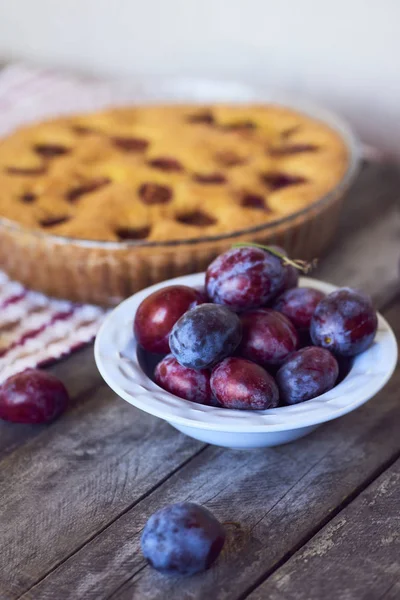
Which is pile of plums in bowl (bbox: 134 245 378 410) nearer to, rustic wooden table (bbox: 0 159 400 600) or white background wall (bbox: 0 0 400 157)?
rustic wooden table (bbox: 0 159 400 600)

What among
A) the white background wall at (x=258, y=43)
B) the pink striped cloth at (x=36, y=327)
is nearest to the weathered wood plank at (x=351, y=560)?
the pink striped cloth at (x=36, y=327)

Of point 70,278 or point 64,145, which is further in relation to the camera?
point 64,145

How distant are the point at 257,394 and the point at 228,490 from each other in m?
0.13

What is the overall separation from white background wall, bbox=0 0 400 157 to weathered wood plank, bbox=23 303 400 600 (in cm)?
94

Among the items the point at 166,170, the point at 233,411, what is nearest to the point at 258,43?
the point at 166,170

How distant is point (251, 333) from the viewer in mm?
792

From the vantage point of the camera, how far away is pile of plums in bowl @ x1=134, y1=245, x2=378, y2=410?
743mm

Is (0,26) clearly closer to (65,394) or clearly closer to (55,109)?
(55,109)

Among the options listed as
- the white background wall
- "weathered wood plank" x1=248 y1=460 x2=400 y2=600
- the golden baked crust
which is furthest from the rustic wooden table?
the white background wall

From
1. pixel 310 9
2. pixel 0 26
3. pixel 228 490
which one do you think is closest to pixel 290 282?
pixel 228 490

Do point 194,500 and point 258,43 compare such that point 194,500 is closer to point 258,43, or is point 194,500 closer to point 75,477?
point 75,477

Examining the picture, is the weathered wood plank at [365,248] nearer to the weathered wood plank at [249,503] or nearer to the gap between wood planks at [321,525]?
the weathered wood plank at [249,503]

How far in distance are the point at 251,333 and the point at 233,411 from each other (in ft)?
0.31

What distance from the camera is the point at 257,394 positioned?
74 cm
